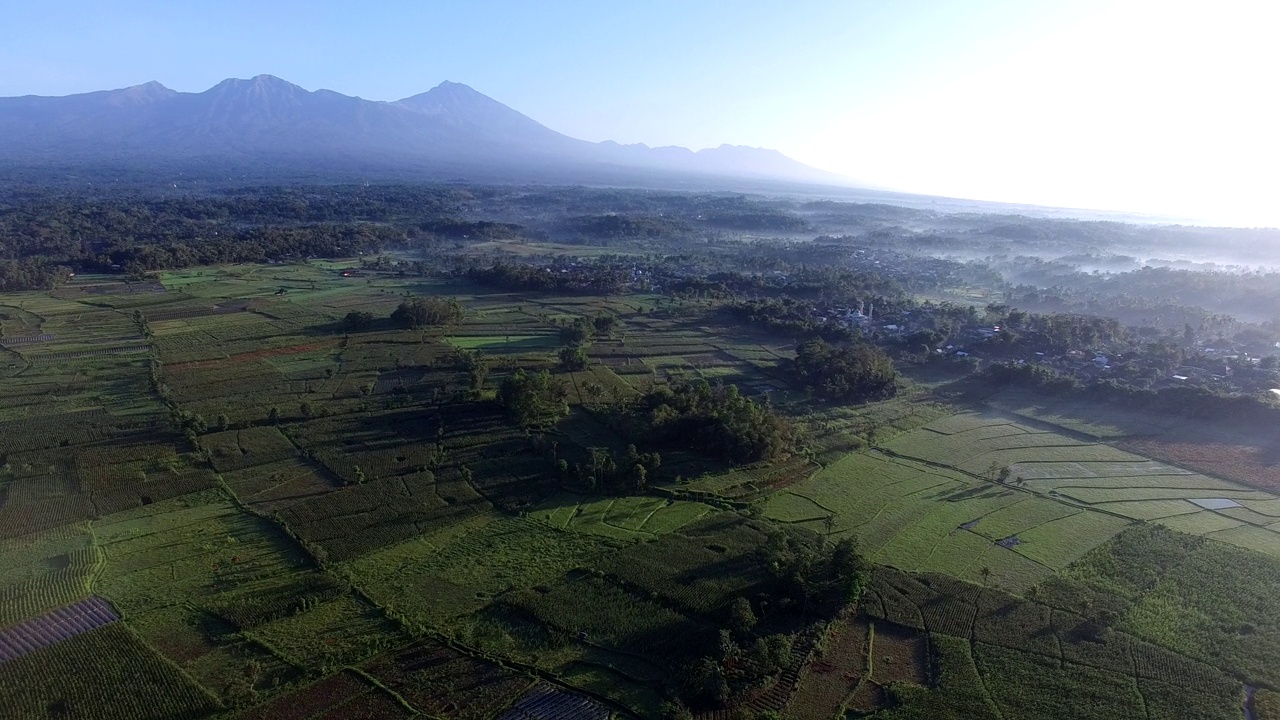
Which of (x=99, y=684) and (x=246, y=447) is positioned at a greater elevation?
(x=246, y=447)

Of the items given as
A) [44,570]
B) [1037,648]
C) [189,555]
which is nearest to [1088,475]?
[1037,648]

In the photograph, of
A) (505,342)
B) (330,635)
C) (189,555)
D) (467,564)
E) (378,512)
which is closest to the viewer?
(330,635)

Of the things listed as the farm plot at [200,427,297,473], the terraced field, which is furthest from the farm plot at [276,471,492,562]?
the terraced field

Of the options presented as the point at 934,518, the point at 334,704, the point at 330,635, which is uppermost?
the point at 934,518

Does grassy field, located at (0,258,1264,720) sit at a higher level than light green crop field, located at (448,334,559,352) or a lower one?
lower

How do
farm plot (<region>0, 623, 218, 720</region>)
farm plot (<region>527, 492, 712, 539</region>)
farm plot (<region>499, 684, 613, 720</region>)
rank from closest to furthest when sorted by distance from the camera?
farm plot (<region>0, 623, 218, 720</region>), farm plot (<region>499, 684, 613, 720</region>), farm plot (<region>527, 492, 712, 539</region>)

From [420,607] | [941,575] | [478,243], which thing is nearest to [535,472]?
[420,607]

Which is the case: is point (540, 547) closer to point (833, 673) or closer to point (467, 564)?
point (467, 564)

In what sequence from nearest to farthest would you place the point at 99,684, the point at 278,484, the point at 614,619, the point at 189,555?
1. the point at 99,684
2. the point at 614,619
3. the point at 189,555
4. the point at 278,484

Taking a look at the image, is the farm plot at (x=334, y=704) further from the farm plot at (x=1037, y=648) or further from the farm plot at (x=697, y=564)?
Result: the farm plot at (x=1037, y=648)

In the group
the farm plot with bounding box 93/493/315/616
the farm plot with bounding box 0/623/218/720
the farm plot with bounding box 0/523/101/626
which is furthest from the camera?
the farm plot with bounding box 93/493/315/616

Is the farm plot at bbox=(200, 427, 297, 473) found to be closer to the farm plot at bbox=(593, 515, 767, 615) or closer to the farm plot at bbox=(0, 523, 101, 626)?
the farm plot at bbox=(0, 523, 101, 626)

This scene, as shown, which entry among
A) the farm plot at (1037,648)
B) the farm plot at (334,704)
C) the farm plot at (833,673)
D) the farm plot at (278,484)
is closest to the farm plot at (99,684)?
the farm plot at (334,704)
